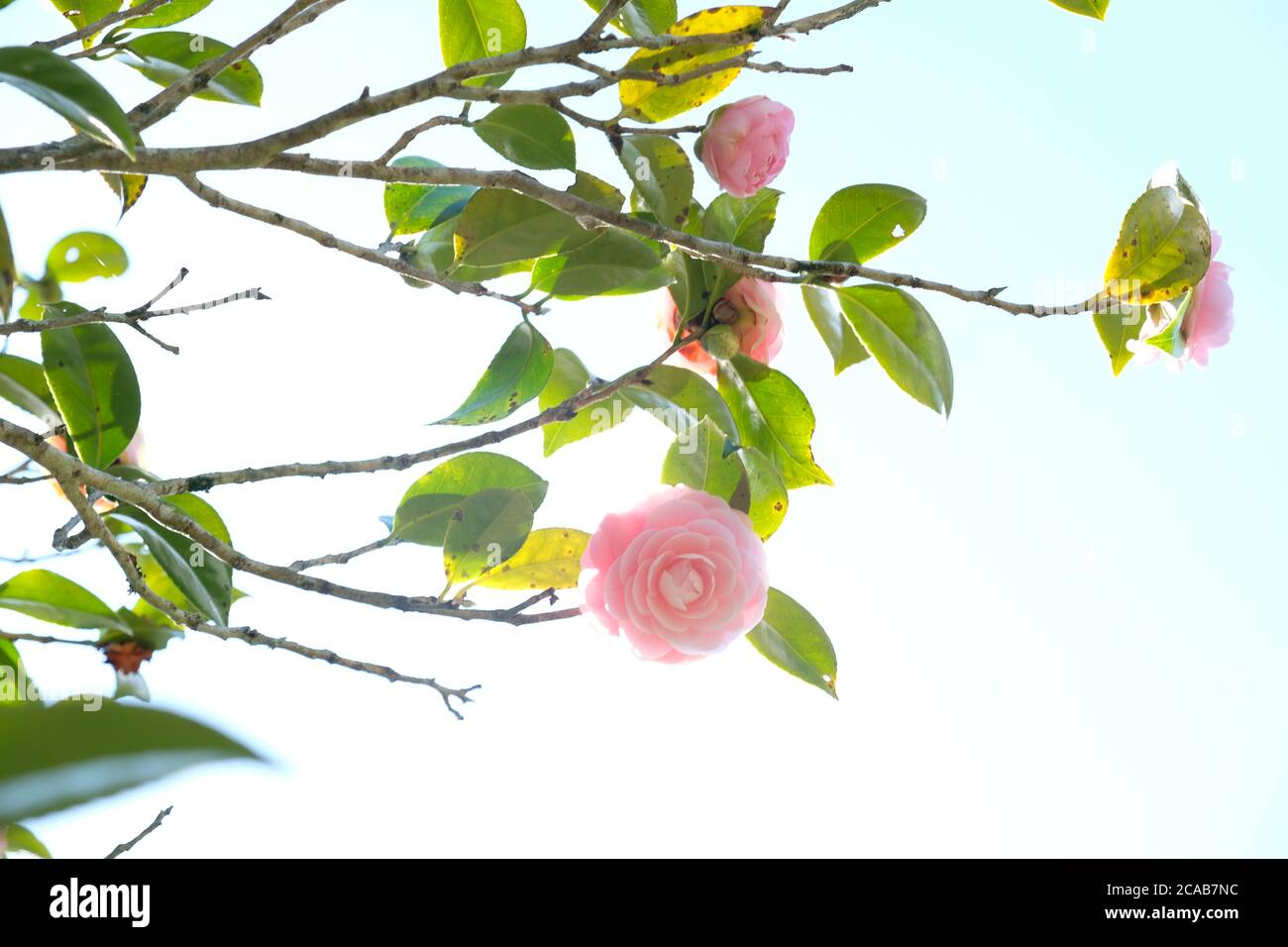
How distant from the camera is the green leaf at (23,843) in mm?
987

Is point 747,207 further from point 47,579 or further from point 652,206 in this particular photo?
point 47,579

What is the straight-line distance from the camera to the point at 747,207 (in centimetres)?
93

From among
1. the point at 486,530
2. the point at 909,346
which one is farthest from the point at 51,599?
the point at 909,346

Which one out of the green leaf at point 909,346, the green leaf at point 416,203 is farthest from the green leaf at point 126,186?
the green leaf at point 909,346

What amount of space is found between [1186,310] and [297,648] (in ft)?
2.84

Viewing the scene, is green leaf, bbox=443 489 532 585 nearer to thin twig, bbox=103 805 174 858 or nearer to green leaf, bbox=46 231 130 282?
thin twig, bbox=103 805 174 858

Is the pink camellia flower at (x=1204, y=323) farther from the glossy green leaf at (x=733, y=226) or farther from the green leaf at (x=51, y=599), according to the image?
the green leaf at (x=51, y=599)

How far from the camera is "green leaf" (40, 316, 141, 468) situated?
882 mm

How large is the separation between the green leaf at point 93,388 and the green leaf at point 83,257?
0.67 meters

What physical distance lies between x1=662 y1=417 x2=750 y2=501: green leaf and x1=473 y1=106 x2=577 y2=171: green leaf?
27 cm

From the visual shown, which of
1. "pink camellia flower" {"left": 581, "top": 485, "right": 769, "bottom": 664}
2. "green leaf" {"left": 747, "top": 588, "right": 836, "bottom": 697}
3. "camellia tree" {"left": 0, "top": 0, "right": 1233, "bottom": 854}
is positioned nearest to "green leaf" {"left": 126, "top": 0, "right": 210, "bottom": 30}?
"camellia tree" {"left": 0, "top": 0, "right": 1233, "bottom": 854}

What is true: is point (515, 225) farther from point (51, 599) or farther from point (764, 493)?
point (51, 599)

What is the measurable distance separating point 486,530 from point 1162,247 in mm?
641

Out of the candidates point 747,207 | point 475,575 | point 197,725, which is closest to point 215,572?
point 475,575
